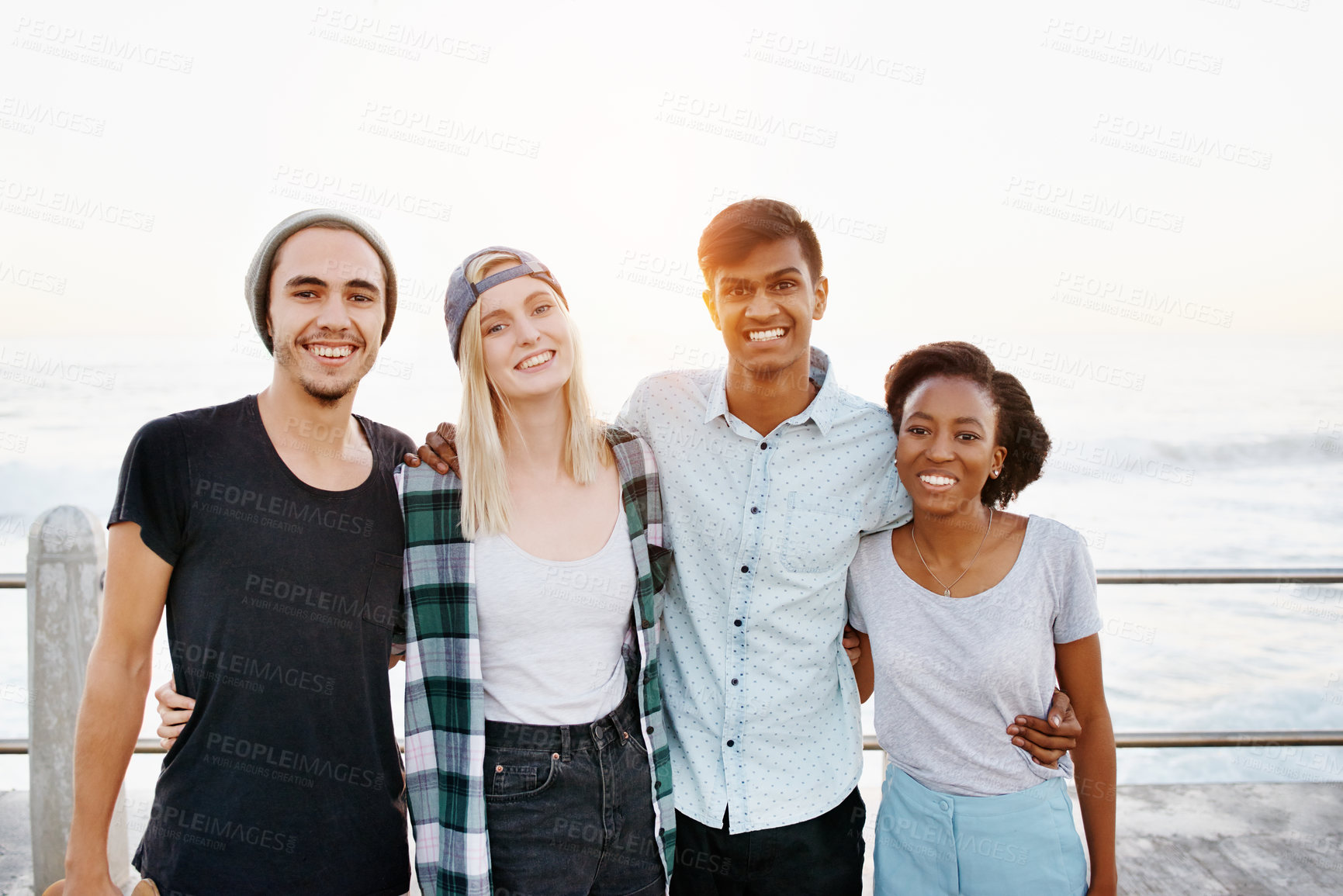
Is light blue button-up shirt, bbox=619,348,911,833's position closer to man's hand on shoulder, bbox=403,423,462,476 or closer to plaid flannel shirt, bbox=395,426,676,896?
plaid flannel shirt, bbox=395,426,676,896

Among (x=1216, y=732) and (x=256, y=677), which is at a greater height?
(x=256, y=677)

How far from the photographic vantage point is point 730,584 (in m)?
2.42

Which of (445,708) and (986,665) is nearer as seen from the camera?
(445,708)

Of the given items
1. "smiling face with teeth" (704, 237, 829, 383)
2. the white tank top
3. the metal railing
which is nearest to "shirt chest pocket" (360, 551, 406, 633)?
the white tank top

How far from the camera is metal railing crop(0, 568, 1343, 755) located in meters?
3.14

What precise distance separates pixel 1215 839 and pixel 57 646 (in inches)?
170

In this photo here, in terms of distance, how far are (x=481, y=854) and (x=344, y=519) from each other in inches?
34.6

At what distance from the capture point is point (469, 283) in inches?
92.1

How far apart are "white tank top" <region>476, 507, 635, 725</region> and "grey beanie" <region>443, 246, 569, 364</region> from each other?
60 cm

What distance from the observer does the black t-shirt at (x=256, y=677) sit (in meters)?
1.96

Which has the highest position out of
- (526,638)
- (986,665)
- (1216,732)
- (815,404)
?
(815,404)

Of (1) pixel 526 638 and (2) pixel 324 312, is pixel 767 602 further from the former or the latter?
(2) pixel 324 312

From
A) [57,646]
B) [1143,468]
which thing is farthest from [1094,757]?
[1143,468]

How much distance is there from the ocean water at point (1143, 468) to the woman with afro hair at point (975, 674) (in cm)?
101
